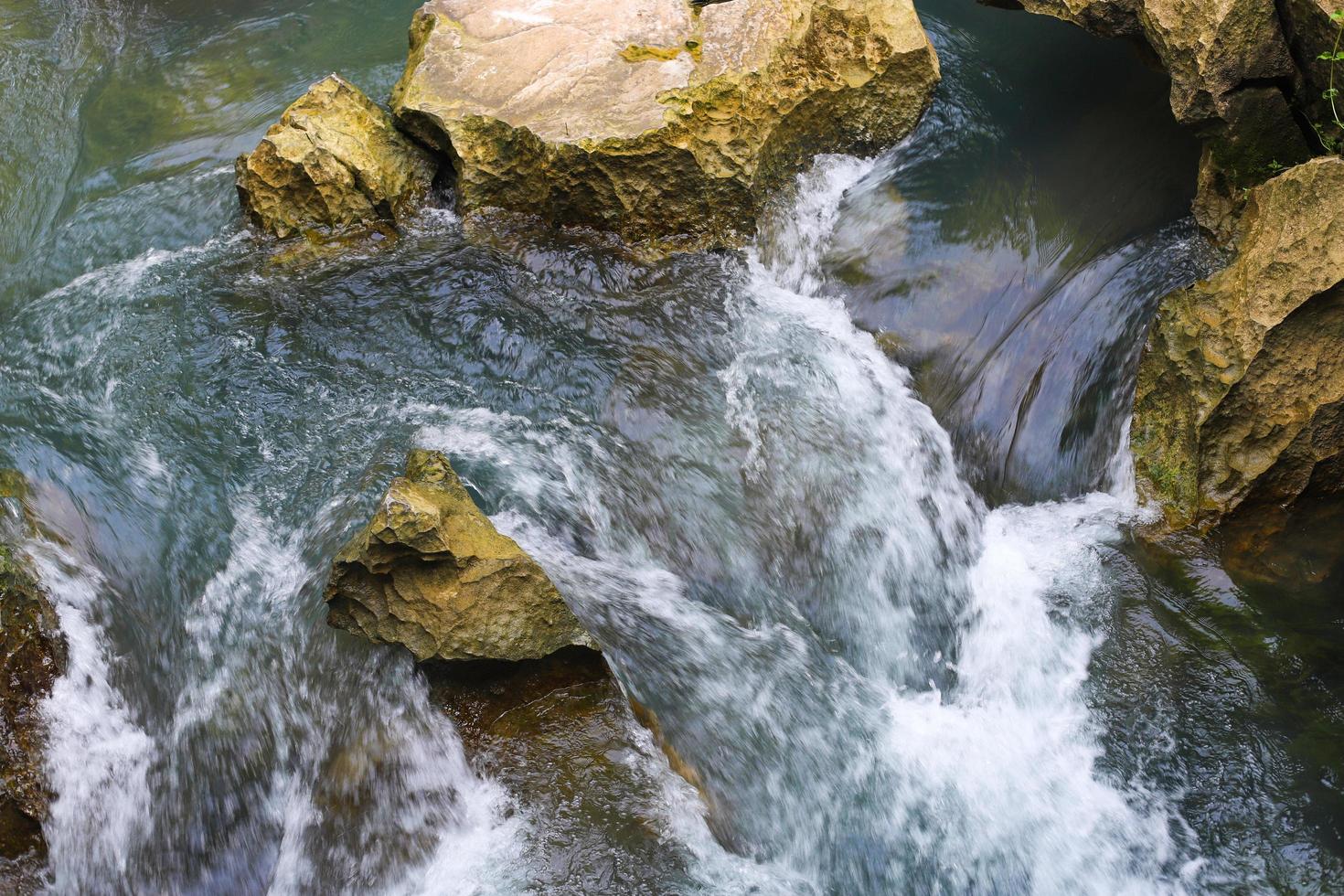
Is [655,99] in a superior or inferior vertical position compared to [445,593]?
superior

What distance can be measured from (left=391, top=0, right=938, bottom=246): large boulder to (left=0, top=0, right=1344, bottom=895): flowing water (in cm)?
24

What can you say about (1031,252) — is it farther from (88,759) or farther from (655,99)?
(88,759)

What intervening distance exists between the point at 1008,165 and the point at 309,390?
12.1 ft

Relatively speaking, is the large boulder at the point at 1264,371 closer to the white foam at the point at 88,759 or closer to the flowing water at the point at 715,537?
the flowing water at the point at 715,537

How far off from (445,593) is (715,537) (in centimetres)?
116

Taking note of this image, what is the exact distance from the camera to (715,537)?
4000 mm

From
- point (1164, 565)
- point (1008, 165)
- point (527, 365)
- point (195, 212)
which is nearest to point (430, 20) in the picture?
point (195, 212)

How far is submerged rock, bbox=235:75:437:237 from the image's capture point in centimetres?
509

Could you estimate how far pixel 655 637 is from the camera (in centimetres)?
369

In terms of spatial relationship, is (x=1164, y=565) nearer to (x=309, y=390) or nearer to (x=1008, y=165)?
(x=1008, y=165)

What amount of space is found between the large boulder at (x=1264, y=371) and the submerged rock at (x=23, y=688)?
4.18m

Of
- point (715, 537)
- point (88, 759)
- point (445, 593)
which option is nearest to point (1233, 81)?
point (715, 537)

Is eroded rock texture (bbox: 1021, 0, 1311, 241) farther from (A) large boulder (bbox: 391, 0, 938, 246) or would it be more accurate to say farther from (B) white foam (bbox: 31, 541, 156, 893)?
(B) white foam (bbox: 31, 541, 156, 893)

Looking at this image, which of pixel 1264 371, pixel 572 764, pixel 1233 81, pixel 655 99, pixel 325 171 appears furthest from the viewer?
pixel 325 171
